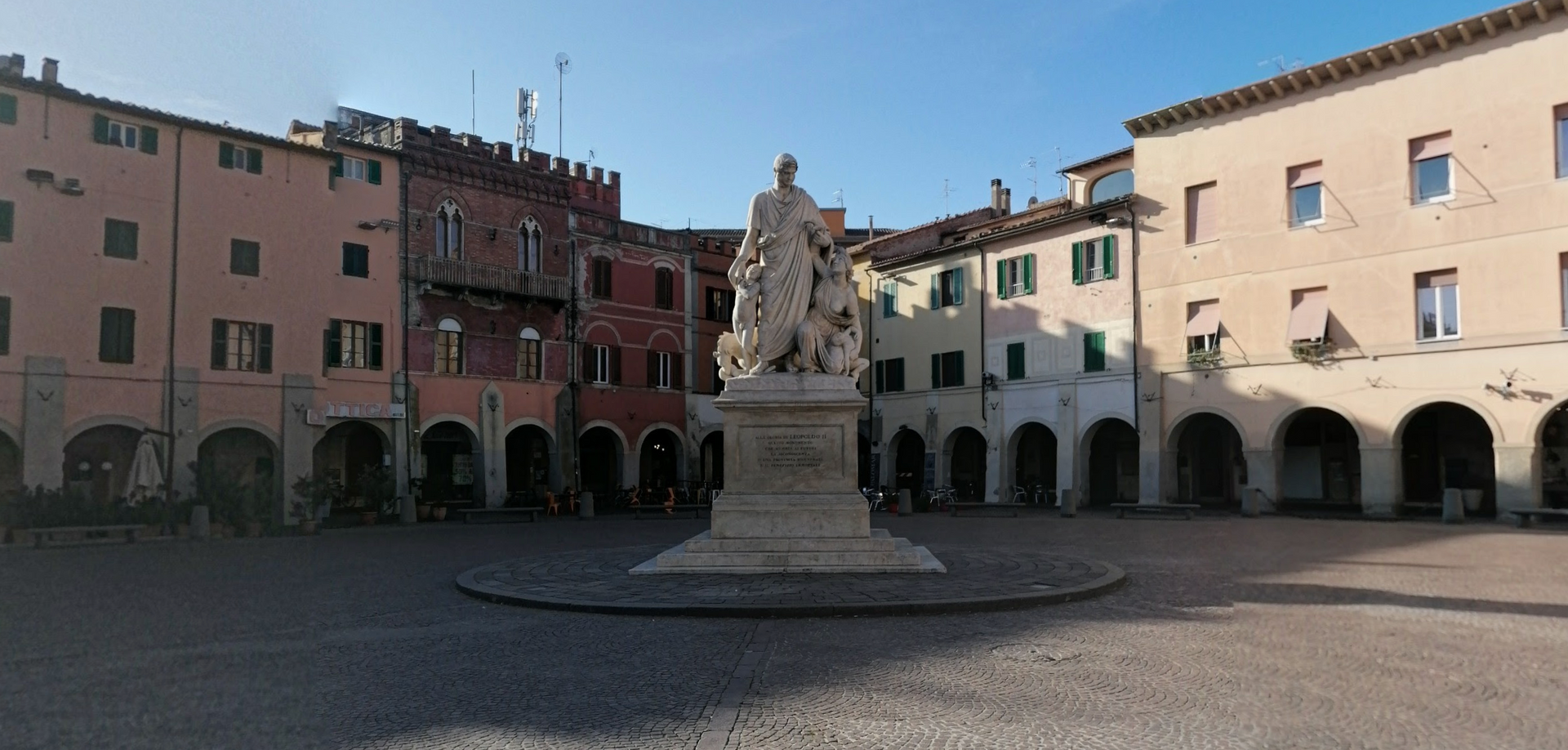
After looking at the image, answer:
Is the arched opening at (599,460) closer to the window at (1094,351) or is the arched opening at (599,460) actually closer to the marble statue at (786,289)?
the window at (1094,351)

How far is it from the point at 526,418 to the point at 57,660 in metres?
30.4

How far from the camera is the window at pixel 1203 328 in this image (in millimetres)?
31656

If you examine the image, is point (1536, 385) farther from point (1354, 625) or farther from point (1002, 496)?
point (1354, 625)

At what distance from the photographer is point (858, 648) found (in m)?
7.48

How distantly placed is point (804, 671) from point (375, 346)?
99.4 ft

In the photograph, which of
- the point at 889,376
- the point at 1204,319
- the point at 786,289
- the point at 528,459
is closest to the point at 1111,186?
the point at 1204,319

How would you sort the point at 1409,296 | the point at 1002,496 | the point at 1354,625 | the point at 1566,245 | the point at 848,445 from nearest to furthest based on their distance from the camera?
the point at 1354,625
the point at 848,445
the point at 1566,245
the point at 1409,296
the point at 1002,496

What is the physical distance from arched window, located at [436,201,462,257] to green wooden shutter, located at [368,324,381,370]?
3453mm

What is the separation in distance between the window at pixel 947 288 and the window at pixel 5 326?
29.8m

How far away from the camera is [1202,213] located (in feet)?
107

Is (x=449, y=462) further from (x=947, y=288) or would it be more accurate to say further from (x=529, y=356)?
(x=947, y=288)

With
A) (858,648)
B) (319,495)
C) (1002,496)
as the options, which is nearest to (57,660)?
(858,648)

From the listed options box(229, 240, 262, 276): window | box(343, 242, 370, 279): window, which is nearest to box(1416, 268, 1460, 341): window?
box(343, 242, 370, 279): window

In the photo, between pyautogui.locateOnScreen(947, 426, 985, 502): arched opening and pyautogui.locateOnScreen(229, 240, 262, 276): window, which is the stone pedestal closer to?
pyautogui.locateOnScreen(229, 240, 262, 276): window
